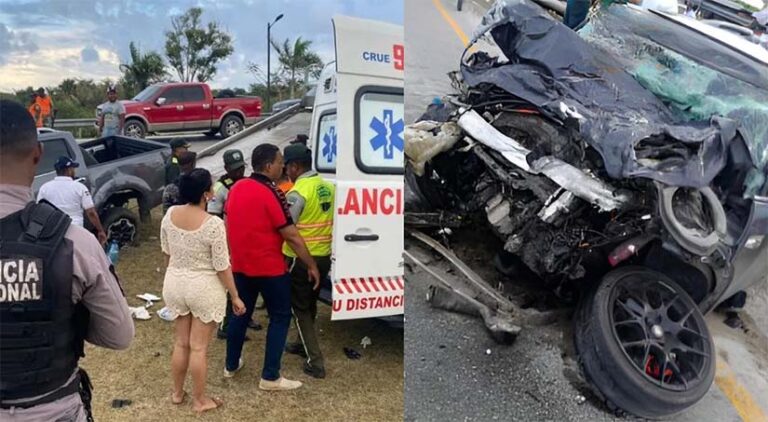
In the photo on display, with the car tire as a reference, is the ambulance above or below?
above

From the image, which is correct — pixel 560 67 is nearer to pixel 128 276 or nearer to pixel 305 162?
pixel 305 162

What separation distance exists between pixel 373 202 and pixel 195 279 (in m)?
0.87

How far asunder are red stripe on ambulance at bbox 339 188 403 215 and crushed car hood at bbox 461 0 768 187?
590 millimetres

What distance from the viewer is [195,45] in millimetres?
1250

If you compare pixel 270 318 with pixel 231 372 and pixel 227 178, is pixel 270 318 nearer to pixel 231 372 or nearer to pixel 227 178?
pixel 231 372

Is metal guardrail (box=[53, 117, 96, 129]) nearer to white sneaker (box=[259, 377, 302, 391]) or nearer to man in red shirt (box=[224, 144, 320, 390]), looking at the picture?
man in red shirt (box=[224, 144, 320, 390])

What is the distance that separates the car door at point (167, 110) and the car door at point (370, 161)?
0.33 metres

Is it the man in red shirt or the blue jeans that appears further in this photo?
the man in red shirt

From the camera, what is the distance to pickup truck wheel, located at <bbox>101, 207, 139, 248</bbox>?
1419 millimetres

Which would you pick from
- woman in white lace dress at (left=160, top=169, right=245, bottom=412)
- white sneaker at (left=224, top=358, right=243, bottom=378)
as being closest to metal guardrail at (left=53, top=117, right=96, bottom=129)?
woman in white lace dress at (left=160, top=169, right=245, bottom=412)

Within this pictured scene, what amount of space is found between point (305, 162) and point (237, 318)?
63 centimetres

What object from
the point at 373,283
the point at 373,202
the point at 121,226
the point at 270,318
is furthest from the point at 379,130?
the point at 270,318

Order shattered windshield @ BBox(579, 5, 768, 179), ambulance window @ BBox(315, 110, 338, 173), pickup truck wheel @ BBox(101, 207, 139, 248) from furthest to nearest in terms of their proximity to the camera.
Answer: shattered windshield @ BBox(579, 5, 768, 179), pickup truck wheel @ BBox(101, 207, 139, 248), ambulance window @ BBox(315, 110, 338, 173)

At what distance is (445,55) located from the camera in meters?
1.28
